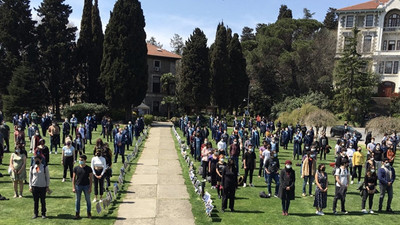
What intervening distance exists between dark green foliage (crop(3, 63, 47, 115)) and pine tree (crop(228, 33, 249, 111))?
2358 cm

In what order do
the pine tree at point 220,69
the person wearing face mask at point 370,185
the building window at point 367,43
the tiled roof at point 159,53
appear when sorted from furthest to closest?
the building window at point 367,43 → the tiled roof at point 159,53 → the pine tree at point 220,69 → the person wearing face mask at point 370,185

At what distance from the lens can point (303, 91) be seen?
5047 cm

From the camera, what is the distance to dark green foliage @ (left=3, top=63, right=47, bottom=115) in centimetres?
3412

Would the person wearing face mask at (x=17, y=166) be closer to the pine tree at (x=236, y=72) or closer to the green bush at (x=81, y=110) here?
the green bush at (x=81, y=110)

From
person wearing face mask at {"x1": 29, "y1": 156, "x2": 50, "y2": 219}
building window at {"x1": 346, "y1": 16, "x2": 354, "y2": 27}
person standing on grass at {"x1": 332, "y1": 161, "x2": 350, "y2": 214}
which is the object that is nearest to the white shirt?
person standing on grass at {"x1": 332, "y1": 161, "x2": 350, "y2": 214}

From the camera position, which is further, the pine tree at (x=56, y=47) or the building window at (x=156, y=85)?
the building window at (x=156, y=85)

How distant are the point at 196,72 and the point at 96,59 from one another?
11865 millimetres

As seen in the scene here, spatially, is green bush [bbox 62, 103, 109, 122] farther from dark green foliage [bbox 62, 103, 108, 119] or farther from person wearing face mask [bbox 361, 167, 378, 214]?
person wearing face mask [bbox 361, 167, 378, 214]

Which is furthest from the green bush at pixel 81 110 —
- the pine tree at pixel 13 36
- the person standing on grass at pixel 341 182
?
the person standing on grass at pixel 341 182

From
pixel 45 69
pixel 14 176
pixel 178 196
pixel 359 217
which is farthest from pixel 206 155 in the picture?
pixel 45 69

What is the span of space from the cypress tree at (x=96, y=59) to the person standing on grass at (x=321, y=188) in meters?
34.1

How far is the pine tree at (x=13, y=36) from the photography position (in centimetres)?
3720

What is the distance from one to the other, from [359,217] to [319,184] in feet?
5.58

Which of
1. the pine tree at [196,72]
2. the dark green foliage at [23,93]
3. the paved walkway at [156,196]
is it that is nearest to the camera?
the paved walkway at [156,196]
